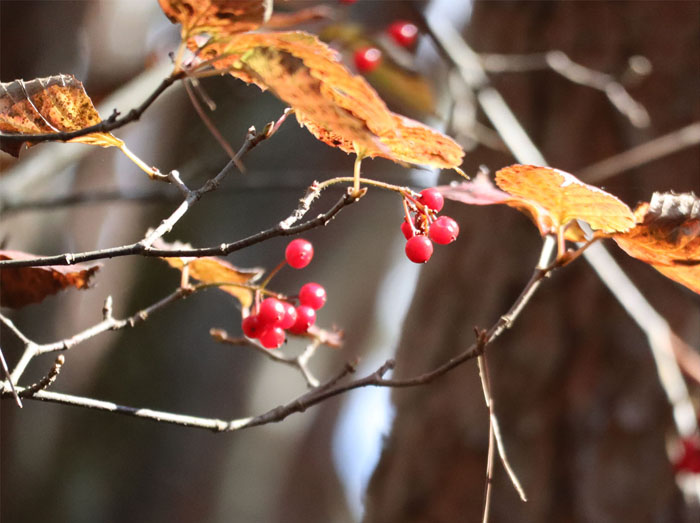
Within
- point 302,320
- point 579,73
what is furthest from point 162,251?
point 579,73

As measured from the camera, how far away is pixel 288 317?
61 cm

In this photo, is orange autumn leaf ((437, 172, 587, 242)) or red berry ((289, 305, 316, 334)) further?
red berry ((289, 305, 316, 334))

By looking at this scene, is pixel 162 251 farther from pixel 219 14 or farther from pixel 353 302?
pixel 353 302

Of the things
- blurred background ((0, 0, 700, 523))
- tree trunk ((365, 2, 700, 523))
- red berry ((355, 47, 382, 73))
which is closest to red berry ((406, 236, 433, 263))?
blurred background ((0, 0, 700, 523))

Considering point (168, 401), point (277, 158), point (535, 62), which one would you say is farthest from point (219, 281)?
point (277, 158)

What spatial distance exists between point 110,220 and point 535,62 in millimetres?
1373

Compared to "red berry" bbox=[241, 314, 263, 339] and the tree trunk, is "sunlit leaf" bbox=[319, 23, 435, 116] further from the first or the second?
"red berry" bbox=[241, 314, 263, 339]

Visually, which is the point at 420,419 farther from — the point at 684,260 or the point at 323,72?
the point at 323,72

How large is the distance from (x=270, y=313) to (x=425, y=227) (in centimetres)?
16

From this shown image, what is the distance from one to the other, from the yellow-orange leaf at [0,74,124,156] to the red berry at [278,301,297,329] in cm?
23

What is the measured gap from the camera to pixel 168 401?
1.91m

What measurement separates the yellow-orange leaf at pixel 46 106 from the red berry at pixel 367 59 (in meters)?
1.01

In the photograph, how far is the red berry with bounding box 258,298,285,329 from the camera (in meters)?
0.59

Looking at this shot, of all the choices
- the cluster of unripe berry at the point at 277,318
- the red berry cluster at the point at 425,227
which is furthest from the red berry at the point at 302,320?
the red berry cluster at the point at 425,227
